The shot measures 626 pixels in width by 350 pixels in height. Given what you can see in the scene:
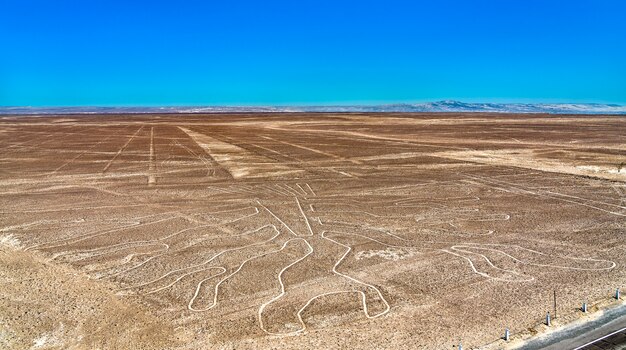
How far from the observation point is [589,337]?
35.5 ft

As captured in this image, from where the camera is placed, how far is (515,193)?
2684 centimetres

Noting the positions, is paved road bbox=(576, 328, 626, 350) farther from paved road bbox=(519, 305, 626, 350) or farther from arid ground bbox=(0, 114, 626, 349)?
arid ground bbox=(0, 114, 626, 349)

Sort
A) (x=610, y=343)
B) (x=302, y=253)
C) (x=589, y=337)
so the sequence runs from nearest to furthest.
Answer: (x=610, y=343) < (x=589, y=337) < (x=302, y=253)

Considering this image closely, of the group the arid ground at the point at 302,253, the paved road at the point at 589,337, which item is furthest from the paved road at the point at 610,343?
the arid ground at the point at 302,253

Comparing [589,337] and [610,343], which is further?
[589,337]

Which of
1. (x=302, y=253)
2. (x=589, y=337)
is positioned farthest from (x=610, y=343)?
(x=302, y=253)

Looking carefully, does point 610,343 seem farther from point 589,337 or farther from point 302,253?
point 302,253

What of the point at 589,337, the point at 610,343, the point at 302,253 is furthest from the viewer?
the point at 302,253

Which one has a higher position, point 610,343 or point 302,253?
point 302,253

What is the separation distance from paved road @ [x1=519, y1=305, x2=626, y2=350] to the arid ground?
0.75 meters

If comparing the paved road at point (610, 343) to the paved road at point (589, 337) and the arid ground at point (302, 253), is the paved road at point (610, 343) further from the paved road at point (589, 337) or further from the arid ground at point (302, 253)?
the arid ground at point (302, 253)

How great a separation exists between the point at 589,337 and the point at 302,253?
9204 mm

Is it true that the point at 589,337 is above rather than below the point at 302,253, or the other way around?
below

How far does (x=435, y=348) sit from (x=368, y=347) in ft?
4.93
